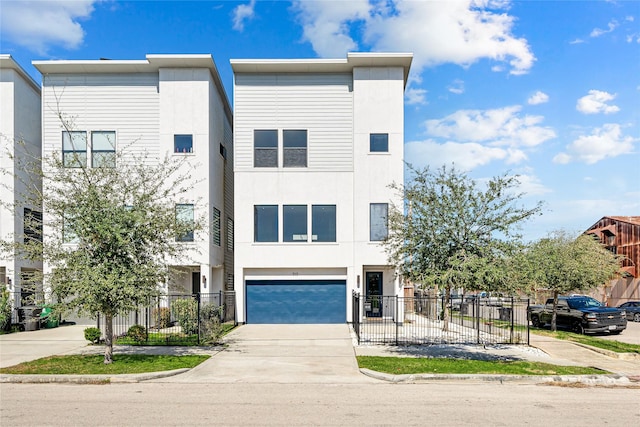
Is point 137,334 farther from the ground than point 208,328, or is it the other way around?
point 208,328

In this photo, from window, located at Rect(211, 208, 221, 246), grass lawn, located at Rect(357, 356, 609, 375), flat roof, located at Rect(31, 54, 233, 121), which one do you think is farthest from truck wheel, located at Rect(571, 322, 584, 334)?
flat roof, located at Rect(31, 54, 233, 121)

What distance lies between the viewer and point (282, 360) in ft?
47.4

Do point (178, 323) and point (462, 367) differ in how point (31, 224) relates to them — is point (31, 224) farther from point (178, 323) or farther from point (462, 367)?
point (462, 367)

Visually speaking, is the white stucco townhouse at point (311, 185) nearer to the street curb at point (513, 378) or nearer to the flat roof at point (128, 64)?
the flat roof at point (128, 64)

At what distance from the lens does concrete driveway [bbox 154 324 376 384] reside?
39.8 feet

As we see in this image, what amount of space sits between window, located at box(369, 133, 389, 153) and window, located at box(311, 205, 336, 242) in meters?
3.45

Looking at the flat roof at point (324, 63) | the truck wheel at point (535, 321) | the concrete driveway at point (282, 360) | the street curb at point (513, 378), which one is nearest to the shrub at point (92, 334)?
the concrete driveway at point (282, 360)

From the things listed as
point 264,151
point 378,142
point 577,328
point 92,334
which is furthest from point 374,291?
point 92,334

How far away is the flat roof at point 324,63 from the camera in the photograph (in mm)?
23766

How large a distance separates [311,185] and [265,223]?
9.54ft

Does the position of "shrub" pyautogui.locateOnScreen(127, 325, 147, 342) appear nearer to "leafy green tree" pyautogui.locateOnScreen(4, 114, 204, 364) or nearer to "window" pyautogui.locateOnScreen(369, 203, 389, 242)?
"leafy green tree" pyautogui.locateOnScreen(4, 114, 204, 364)

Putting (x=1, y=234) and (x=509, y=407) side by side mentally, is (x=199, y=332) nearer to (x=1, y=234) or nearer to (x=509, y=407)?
(x=509, y=407)

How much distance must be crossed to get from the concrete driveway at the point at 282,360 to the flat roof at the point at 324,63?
12.5 m

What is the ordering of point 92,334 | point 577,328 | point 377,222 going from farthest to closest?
point 377,222, point 577,328, point 92,334
